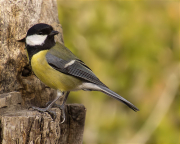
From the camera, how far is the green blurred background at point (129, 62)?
3.69 m

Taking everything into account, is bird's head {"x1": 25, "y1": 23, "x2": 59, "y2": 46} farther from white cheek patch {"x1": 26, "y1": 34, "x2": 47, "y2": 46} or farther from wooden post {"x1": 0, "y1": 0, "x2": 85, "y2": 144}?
wooden post {"x1": 0, "y1": 0, "x2": 85, "y2": 144}

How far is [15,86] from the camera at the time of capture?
2.42 metres

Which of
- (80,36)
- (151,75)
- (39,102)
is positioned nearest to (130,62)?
(151,75)

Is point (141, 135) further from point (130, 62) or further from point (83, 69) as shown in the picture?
point (83, 69)

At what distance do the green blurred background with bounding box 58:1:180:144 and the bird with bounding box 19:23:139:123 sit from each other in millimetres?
928

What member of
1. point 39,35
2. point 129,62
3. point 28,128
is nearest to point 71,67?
point 39,35

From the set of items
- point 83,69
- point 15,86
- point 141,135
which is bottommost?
point 141,135

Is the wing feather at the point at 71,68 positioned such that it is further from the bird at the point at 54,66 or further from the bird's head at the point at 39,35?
the bird's head at the point at 39,35

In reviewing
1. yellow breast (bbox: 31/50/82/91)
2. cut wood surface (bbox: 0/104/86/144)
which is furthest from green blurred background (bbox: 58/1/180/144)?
cut wood surface (bbox: 0/104/86/144)

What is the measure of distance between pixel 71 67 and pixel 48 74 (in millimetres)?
234

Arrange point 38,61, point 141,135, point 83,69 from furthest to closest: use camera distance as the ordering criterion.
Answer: point 141,135
point 83,69
point 38,61

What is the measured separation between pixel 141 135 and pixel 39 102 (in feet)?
6.55

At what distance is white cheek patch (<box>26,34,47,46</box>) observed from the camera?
2.32 metres

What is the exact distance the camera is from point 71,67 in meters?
2.47
